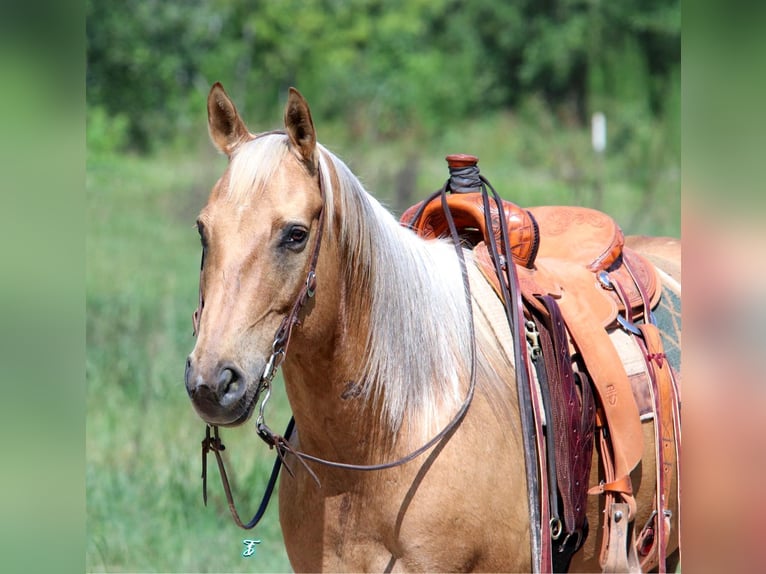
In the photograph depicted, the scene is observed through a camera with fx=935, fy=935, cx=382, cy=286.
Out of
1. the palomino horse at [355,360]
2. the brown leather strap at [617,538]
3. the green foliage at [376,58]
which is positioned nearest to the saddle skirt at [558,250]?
the palomino horse at [355,360]

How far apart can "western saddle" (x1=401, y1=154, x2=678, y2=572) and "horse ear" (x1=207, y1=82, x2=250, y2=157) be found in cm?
80

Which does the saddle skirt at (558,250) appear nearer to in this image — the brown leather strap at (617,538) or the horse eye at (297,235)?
the brown leather strap at (617,538)

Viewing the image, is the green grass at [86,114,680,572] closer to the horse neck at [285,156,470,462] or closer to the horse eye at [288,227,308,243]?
the horse neck at [285,156,470,462]

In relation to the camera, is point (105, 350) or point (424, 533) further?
point (105, 350)

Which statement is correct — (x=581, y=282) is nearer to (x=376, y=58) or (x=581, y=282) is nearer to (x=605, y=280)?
(x=605, y=280)

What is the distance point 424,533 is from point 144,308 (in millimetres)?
5402

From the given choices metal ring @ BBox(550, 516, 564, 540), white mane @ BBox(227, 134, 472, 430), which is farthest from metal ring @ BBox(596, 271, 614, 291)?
metal ring @ BBox(550, 516, 564, 540)

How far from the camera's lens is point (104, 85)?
14.7m

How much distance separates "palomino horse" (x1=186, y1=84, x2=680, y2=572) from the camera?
210cm

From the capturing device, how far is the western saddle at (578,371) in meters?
2.68

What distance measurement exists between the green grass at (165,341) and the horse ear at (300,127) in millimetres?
2652
